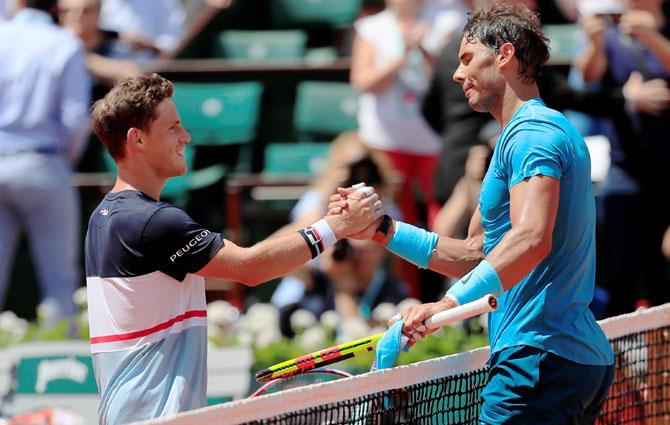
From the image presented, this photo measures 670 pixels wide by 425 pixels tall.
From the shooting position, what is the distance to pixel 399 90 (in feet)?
31.4

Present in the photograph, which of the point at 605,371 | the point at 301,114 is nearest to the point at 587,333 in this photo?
the point at 605,371

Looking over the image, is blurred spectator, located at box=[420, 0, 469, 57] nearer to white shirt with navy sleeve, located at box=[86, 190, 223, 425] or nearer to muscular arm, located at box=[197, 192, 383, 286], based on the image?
muscular arm, located at box=[197, 192, 383, 286]

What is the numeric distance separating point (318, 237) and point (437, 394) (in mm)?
700

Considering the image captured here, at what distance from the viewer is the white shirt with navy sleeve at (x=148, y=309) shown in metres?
4.29

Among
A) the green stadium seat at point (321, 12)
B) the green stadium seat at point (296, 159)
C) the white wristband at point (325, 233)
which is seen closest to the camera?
the white wristband at point (325, 233)

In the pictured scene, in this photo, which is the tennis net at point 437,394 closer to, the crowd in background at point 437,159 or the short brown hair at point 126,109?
the short brown hair at point 126,109

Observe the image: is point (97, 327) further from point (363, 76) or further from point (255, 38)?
point (255, 38)

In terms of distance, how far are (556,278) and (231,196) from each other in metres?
5.77

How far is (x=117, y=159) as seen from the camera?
4.53 m

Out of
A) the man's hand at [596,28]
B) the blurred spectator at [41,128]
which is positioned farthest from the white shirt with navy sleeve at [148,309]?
the man's hand at [596,28]

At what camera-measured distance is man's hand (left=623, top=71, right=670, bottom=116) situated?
8430mm

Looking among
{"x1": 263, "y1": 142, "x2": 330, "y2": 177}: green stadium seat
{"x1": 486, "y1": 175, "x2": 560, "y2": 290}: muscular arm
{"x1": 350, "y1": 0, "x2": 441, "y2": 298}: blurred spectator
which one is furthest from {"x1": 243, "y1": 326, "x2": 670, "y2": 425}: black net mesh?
{"x1": 263, "y1": 142, "x2": 330, "y2": 177}: green stadium seat

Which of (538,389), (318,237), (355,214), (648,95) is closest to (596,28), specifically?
(648,95)

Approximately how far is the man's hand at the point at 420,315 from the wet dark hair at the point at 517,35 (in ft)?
2.53
